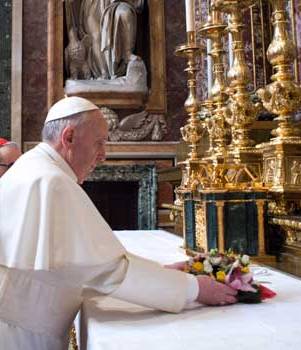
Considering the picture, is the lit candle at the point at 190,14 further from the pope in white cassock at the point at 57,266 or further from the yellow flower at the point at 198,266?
the yellow flower at the point at 198,266

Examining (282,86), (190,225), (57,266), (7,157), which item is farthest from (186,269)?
(7,157)

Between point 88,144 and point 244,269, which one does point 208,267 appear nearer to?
point 244,269

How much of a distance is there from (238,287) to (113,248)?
0.38 m

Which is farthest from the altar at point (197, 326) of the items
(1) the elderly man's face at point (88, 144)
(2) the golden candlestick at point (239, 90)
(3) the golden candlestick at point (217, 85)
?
(3) the golden candlestick at point (217, 85)

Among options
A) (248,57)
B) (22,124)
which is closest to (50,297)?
(248,57)

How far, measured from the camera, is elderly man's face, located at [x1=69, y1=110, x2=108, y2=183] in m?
1.71

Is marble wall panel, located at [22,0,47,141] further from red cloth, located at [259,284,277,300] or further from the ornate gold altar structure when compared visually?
red cloth, located at [259,284,277,300]

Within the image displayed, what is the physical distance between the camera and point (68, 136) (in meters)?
1.71

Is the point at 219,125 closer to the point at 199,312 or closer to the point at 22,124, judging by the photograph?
the point at 199,312

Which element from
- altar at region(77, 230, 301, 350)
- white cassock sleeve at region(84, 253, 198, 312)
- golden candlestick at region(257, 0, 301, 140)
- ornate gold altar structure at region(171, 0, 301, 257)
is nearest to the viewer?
altar at region(77, 230, 301, 350)

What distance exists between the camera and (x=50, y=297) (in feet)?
5.20

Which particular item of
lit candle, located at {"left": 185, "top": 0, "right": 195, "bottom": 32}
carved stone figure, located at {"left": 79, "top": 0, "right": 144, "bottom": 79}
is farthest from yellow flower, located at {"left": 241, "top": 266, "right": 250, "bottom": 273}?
carved stone figure, located at {"left": 79, "top": 0, "right": 144, "bottom": 79}

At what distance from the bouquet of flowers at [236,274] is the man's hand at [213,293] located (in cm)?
2

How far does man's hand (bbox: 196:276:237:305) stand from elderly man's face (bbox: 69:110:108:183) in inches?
20.3
